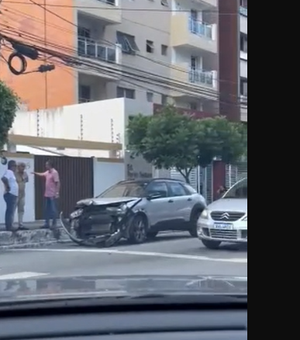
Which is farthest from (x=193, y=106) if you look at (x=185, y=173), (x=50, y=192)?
(x=50, y=192)

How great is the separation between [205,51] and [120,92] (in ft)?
11.4

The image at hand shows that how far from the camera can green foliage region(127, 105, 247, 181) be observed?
11352 mm

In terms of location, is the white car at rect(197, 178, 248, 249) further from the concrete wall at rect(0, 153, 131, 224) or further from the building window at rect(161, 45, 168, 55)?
the building window at rect(161, 45, 168, 55)

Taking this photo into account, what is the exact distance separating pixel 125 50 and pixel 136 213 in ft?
17.5

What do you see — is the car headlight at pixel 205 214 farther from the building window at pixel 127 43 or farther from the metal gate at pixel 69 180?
the building window at pixel 127 43

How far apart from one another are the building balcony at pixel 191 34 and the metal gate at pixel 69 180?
2.85 meters

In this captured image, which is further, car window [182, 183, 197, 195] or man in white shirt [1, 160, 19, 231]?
man in white shirt [1, 160, 19, 231]

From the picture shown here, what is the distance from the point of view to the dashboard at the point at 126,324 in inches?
58.1

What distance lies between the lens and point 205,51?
13961mm

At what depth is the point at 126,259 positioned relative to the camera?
7559 mm

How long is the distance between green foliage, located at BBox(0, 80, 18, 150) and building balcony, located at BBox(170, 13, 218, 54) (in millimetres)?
3078

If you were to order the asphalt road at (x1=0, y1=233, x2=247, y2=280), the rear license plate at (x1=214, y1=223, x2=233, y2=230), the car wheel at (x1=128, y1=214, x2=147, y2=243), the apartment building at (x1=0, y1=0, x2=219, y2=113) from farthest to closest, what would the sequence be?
the apartment building at (x1=0, y1=0, x2=219, y2=113) → the car wheel at (x1=128, y1=214, x2=147, y2=243) → the rear license plate at (x1=214, y1=223, x2=233, y2=230) → the asphalt road at (x1=0, y1=233, x2=247, y2=280)

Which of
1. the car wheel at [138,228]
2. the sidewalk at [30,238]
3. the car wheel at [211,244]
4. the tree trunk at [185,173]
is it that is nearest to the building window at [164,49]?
the tree trunk at [185,173]

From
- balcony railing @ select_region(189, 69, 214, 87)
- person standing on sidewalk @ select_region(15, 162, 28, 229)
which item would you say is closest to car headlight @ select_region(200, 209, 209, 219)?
balcony railing @ select_region(189, 69, 214, 87)
